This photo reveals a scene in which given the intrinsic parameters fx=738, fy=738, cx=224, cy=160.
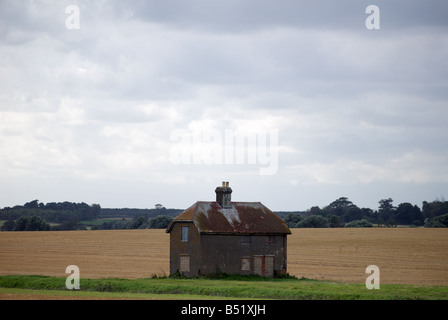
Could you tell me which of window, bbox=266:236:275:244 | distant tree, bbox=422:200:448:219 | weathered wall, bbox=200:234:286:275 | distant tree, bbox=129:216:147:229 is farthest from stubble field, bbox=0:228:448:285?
distant tree, bbox=422:200:448:219

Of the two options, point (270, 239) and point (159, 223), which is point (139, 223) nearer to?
point (159, 223)

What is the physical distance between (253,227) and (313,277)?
617 centimetres

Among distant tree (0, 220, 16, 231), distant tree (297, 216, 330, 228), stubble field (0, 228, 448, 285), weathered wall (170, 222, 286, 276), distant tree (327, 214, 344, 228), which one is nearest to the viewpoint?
weathered wall (170, 222, 286, 276)

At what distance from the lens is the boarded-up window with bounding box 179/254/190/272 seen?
49125 mm

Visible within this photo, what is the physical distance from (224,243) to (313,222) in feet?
280

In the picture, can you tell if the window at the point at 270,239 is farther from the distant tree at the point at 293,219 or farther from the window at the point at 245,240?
the distant tree at the point at 293,219

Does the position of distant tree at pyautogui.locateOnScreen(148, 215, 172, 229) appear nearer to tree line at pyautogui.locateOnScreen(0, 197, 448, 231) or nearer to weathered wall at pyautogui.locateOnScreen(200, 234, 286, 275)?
tree line at pyautogui.locateOnScreen(0, 197, 448, 231)

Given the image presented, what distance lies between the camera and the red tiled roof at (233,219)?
49.5m

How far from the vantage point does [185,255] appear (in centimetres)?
4928

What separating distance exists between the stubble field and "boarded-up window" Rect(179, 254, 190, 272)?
11.2 ft

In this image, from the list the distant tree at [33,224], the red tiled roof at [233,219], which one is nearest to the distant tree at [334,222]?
the distant tree at [33,224]

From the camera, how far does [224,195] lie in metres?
52.3
